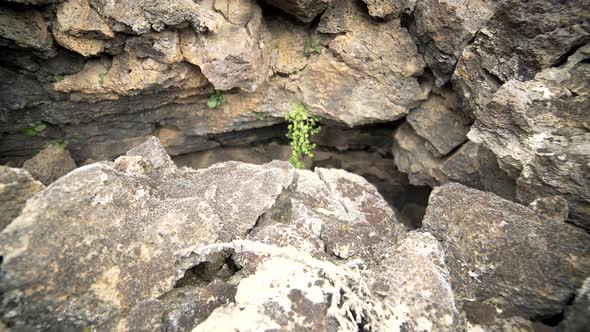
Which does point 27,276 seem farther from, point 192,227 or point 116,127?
point 116,127

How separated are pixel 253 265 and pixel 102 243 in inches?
42.3

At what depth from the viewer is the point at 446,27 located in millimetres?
4250

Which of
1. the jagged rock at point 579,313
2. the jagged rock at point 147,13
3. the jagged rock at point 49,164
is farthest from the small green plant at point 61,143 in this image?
the jagged rock at point 579,313

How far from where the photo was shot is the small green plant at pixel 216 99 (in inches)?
208

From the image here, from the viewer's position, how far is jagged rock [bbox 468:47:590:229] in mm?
2850

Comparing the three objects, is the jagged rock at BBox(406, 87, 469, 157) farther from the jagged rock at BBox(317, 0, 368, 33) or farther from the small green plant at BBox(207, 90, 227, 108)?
the small green plant at BBox(207, 90, 227, 108)

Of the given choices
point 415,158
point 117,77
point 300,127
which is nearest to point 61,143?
point 117,77

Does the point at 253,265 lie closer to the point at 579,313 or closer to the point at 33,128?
the point at 579,313

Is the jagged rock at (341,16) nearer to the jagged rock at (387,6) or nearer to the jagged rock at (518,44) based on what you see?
the jagged rock at (387,6)

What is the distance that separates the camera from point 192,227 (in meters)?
2.59

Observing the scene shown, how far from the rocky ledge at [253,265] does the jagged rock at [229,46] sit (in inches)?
76.4

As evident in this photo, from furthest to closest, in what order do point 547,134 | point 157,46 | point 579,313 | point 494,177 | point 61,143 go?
point 61,143 → point 157,46 → point 494,177 → point 547,134 → point 579,313

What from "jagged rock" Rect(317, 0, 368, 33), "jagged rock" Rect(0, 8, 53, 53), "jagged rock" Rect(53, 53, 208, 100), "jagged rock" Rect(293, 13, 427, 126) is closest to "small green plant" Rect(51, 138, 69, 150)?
"jagged rock" Rect(53, 53, 208, 100)

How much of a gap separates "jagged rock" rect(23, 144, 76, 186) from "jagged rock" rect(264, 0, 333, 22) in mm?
3719
